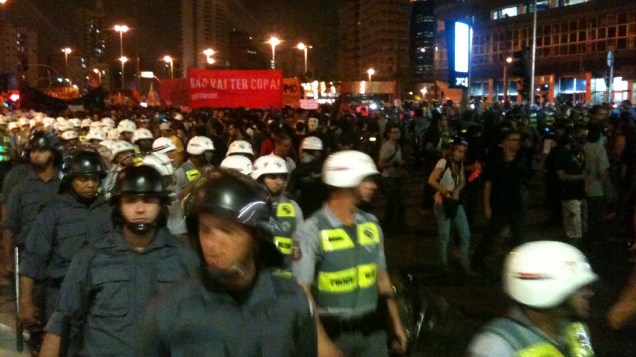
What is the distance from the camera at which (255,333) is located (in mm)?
2316

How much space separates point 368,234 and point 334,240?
0.23 metres

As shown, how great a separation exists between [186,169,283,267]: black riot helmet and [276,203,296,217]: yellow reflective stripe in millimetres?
2964

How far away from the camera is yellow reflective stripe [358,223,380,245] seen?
4.65 metres

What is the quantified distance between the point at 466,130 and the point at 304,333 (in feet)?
43.4

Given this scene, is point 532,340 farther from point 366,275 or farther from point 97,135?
point 97,135

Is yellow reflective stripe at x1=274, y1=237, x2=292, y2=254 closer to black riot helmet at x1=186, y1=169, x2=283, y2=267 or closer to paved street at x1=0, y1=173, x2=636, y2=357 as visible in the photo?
paved street at x1=0, y1=173, x2=636, y2=357

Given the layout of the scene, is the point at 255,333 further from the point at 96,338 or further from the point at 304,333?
the point at 96,338

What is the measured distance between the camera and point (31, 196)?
22.0 ft

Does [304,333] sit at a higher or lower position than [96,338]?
higher

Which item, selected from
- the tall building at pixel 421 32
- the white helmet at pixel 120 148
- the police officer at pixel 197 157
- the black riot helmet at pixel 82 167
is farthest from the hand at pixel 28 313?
the tall building at pixel 421 32

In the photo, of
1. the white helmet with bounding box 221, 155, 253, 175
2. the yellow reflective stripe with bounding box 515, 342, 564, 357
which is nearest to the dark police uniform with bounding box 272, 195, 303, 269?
the white helmet with bounding box 221, 155, 253, 175

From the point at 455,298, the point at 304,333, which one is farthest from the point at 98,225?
the point at 455,298

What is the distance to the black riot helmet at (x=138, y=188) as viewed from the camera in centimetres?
403

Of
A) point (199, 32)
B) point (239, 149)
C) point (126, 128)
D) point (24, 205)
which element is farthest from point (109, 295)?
point (199, 32)
